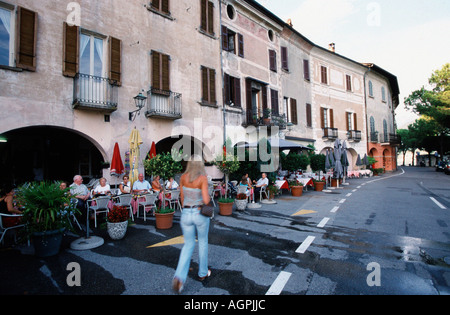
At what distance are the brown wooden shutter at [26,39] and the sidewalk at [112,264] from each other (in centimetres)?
538

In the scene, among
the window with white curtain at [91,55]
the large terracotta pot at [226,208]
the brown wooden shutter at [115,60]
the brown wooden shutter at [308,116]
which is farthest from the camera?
the brown wooden shutter at [308,116]

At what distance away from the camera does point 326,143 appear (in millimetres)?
21281

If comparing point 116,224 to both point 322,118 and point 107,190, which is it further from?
point 322,118

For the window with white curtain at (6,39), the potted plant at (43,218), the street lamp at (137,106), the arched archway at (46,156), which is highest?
the window with white curtain at (6,39)

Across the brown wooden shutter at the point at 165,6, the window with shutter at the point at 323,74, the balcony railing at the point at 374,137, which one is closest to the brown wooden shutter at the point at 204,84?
the brown wooden shutter at the point at 165,6

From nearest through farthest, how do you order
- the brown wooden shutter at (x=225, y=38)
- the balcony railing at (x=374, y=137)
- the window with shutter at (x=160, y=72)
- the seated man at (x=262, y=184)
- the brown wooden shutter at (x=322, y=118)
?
the seated man at (x=262, y=184), the window with shutter at (x=160, y=72), the brown wooden shutter at (x=225, y=38), the brown wooden shutter at (x=322, y=118), the balcony railing at (x=374, y=137)

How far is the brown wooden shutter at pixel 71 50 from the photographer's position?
7.91 metres

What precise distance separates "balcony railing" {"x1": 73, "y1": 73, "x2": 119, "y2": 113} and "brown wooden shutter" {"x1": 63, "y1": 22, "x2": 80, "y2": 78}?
11.5 inches

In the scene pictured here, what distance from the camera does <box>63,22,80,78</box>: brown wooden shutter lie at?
7.91 metres

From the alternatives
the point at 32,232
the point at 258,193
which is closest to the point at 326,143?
the point at 258,193

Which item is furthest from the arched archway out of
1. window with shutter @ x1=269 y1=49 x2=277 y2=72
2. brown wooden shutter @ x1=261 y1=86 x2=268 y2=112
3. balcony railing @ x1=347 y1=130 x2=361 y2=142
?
balcony railing @ x1=347 y1=130 x2=361 y2=142

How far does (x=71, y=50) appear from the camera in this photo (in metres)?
8.03

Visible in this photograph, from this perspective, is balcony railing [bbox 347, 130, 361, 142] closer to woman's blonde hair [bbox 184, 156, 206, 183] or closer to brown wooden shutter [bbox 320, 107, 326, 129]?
brown wooden shutter [bbox 320, 107, 326, 129]

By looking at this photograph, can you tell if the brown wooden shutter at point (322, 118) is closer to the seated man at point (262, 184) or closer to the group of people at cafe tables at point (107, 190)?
the seated man at point (262, 184)
